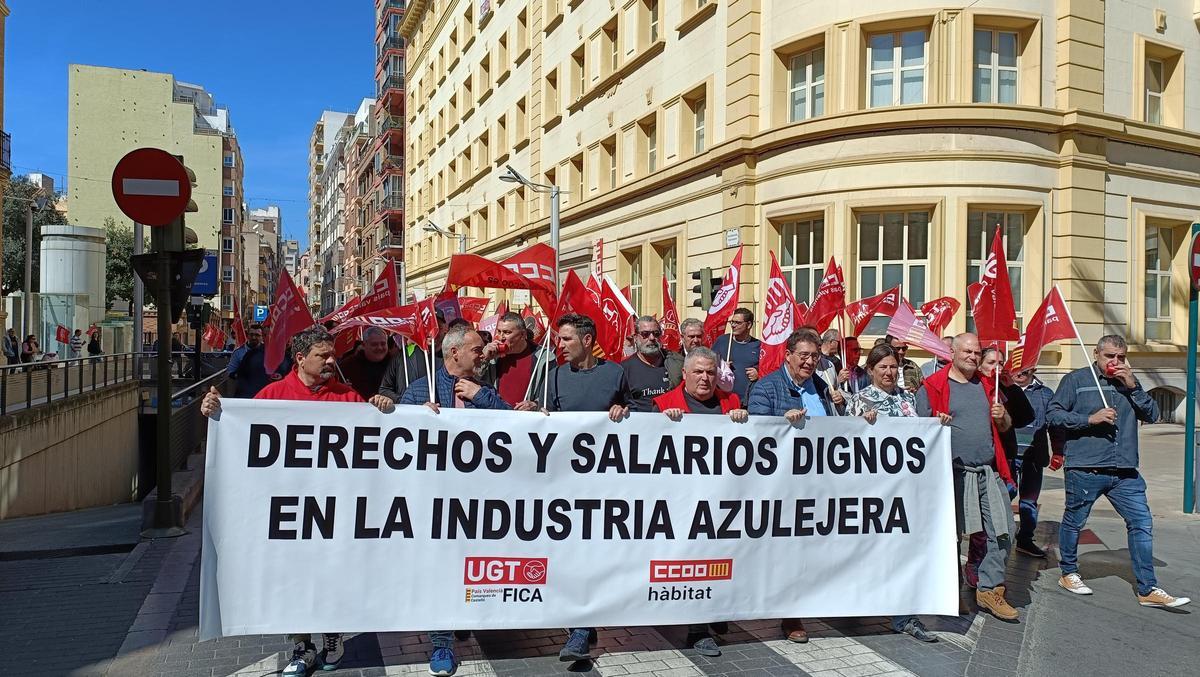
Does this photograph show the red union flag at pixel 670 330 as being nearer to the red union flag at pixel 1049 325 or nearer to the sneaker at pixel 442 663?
the red union flag at pixel 1049 325

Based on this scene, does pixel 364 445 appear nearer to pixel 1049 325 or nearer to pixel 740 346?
pixel 1049 325

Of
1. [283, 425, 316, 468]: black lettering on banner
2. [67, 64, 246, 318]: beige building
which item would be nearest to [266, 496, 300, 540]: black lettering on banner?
[283, 425, 316, 468]: black lettering on banner

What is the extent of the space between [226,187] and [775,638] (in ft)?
309

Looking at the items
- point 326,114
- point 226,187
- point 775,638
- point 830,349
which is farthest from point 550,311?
point 326,114

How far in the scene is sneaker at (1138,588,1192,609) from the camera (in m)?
5.87

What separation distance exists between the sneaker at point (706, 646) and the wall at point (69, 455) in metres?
7.76

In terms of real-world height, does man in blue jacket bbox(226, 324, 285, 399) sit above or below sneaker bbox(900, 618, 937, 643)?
above

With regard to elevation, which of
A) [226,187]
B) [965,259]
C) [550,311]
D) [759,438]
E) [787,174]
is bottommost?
[759,438]

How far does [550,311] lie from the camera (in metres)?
7.84

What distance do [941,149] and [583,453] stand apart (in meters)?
13.5

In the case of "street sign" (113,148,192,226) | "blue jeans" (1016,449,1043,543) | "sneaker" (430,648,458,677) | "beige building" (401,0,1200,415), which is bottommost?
"sneaker" (430,648,458,677)

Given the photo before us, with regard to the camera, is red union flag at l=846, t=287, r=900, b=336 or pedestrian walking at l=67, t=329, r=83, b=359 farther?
→ pedestrian walking at l=67, t=329, r=83, b=359

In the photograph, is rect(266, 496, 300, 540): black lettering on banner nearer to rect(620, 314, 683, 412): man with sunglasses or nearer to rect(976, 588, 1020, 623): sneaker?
rect(620, 314, 683, 412): man with sunglasses

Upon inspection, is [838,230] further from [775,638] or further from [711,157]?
[775,638]
